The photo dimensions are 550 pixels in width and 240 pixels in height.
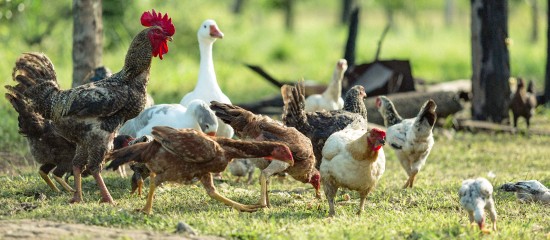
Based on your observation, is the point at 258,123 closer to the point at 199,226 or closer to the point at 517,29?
the point at 199,226

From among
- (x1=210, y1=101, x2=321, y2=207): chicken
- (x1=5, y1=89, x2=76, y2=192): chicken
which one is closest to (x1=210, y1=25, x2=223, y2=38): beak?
(x1=210, y1=101, x2=321, y2=207): chicken

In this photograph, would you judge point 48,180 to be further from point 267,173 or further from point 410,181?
point 410,181

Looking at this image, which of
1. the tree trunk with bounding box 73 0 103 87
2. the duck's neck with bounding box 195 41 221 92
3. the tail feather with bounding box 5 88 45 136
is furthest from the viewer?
the tree trunk with bounding box 73 0 103 87

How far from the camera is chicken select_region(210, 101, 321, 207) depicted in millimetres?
7883

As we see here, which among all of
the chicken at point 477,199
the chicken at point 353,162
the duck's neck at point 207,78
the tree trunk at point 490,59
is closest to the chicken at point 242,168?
the duck's neck at point 207,78

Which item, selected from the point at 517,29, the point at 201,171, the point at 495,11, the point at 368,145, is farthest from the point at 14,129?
the point at 517,29

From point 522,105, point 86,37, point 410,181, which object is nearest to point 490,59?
point 522,105

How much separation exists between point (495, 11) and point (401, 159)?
5754mm

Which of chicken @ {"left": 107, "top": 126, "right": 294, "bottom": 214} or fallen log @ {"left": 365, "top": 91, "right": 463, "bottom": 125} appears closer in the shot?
chicken @ {"left": 107, "top": 126, "right": 294, "bottom": 214}

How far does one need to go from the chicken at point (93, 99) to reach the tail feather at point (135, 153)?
74 cm

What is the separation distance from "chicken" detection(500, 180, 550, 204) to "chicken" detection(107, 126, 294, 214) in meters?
2.57

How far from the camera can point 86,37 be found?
11.9 m

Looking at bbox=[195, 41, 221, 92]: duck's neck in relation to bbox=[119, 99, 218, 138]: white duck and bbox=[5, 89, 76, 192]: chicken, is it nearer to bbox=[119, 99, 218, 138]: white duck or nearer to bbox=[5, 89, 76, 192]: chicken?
bbox=[119, 99, 218, 138]: white duck

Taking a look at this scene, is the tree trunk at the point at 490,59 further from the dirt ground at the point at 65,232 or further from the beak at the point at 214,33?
the dirt ground at the point at 65,232
